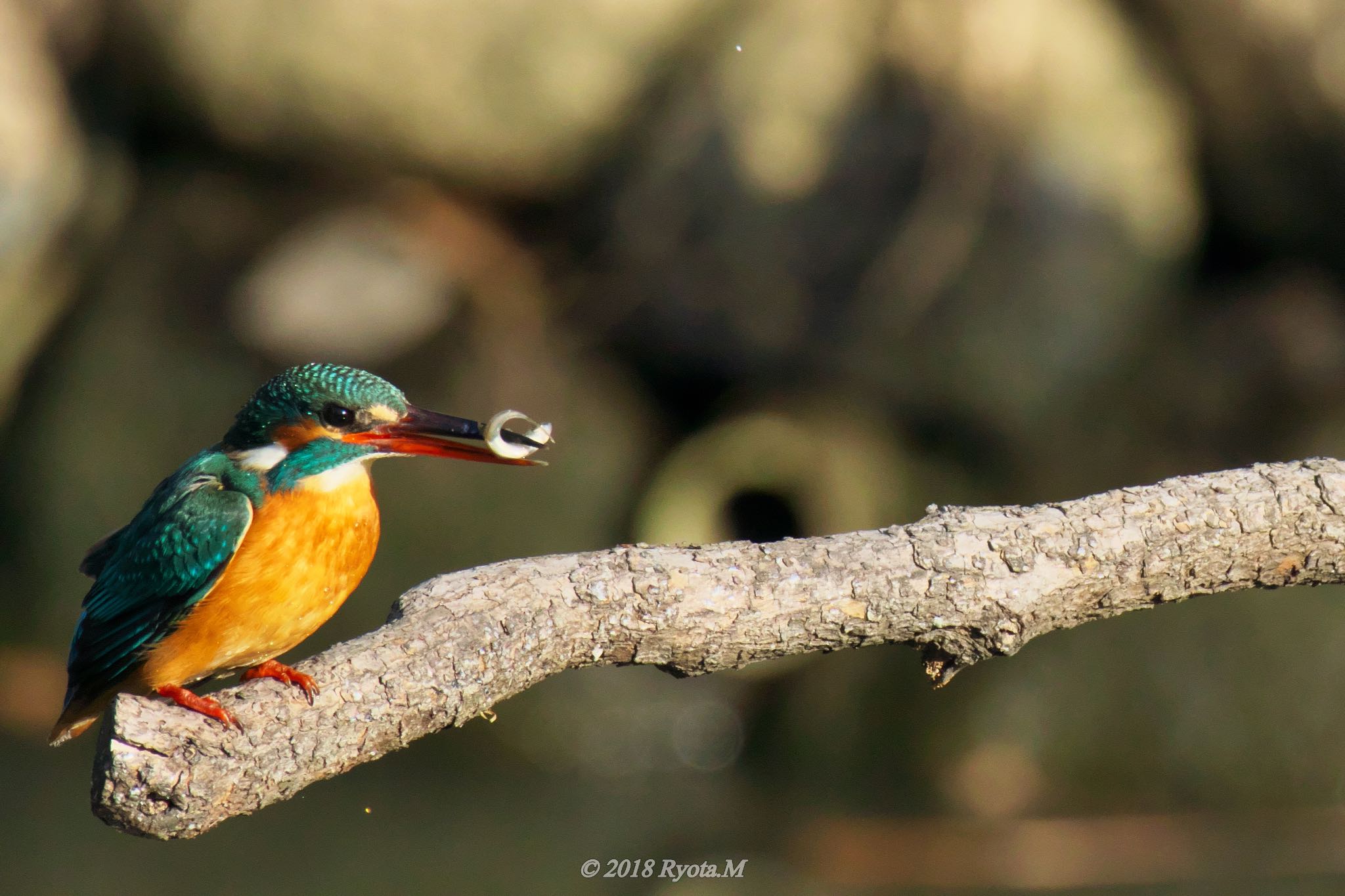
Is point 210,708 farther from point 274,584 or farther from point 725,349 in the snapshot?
point 725,349

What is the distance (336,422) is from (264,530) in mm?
151

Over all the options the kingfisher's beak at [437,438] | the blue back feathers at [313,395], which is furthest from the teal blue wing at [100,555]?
the kingfisher's beak at [437,438]

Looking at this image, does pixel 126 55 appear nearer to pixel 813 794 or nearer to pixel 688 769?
pixel 688 769

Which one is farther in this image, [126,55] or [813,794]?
[126,55]

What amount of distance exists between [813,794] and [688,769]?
17.1 inches

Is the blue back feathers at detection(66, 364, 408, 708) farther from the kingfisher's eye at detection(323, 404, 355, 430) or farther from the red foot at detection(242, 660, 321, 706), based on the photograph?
the red foot at detection(242, 660, 321, 706)

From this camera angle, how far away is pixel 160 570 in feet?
5.10

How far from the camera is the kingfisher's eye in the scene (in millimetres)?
1545

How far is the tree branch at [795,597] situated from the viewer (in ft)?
4.16

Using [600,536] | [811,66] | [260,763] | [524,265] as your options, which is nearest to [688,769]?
[600,536]

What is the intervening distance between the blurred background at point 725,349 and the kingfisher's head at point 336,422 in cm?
259

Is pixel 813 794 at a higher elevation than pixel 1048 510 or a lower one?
higher

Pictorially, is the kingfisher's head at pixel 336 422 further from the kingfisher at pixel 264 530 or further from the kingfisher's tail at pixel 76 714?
the kingfisher's tail at pixel 76 714

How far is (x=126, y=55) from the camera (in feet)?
16.0
